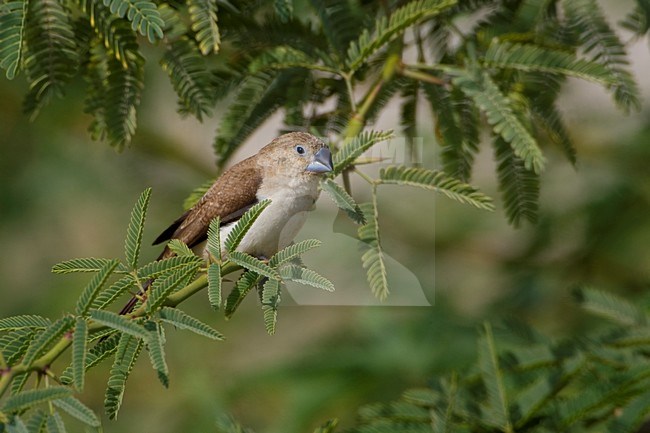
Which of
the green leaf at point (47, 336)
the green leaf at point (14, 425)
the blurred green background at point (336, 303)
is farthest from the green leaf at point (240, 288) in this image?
the blurred green background at point (336, 303)

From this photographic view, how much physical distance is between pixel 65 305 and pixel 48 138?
3.64 ft

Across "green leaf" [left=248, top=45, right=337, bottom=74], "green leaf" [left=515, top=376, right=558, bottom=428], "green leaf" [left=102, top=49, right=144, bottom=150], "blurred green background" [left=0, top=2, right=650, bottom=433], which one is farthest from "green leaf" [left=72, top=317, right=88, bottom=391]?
"blurred green background" [left=0, top=2, right=650, bottom=433]

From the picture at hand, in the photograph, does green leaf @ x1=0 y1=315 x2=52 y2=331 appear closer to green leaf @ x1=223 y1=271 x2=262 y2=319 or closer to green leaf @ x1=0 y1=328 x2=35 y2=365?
green leaf @ x1=0 y1=328 x2=35 y2=365

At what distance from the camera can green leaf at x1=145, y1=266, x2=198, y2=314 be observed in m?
2.01

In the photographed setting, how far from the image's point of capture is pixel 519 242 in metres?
5.67

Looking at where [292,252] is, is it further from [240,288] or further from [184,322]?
[184,322]

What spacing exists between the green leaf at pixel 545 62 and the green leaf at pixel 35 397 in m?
1.83

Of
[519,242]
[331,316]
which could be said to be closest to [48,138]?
[331,316]

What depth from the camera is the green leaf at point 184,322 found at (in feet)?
6.46

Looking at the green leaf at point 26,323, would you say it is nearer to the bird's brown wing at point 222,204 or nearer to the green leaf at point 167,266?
the green leaf at point 167,266

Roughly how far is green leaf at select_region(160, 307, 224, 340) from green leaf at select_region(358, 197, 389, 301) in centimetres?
46

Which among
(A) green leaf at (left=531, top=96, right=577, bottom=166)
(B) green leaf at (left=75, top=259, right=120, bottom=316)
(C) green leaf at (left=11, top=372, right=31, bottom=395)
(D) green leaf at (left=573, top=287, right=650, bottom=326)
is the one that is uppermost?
(A) green leaf at (left=531, top=96, right=577, bottom=166)

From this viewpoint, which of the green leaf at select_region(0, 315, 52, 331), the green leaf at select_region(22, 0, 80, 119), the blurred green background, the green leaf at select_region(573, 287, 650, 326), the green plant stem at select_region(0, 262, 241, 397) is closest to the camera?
the green plant stem at select_region(0, 262, 241, 397)

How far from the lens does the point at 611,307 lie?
12.0ft
